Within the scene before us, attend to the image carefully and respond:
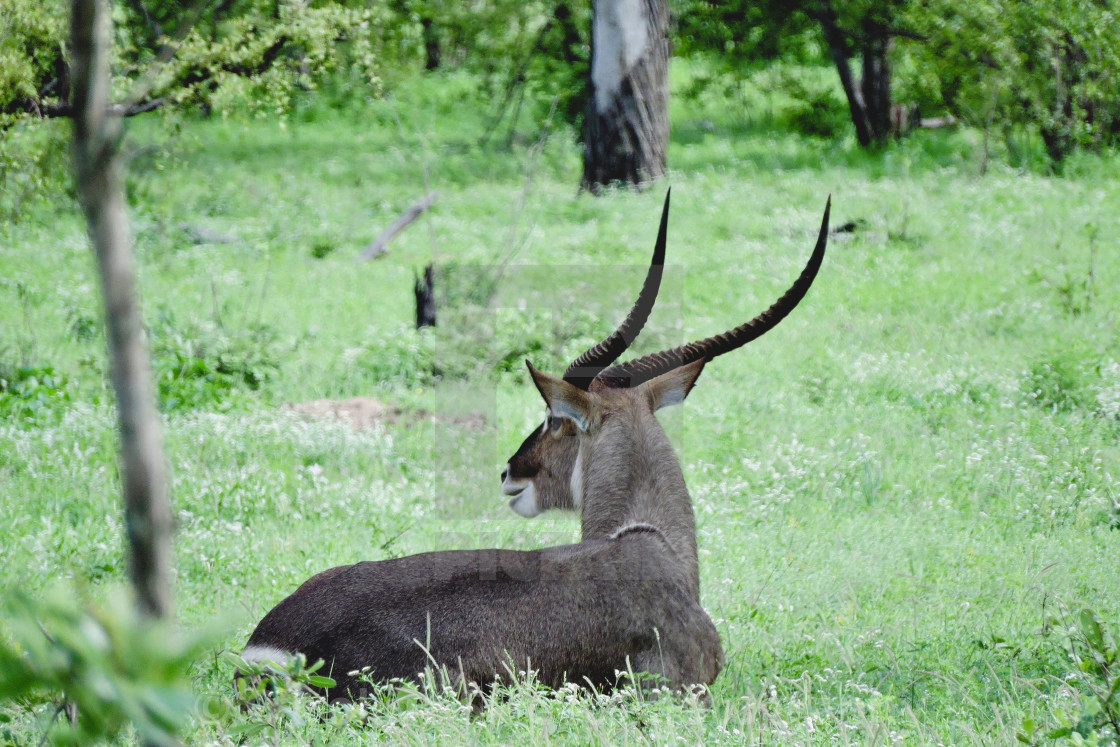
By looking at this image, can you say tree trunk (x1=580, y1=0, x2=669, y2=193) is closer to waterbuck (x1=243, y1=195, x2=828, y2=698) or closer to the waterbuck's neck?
the waterbuck's neck

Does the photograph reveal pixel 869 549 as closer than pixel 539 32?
Yes

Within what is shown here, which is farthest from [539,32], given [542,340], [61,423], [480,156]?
[61,423]

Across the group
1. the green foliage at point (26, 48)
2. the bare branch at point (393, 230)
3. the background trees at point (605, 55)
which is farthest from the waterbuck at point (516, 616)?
the bare branch at point (393, 230)

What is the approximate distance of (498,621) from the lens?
11.2 ft

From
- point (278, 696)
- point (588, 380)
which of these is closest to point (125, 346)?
point (278, 696)

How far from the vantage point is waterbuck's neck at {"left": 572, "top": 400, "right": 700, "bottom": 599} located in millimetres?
3932

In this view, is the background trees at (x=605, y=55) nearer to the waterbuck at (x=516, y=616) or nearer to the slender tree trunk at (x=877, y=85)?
the slender tree trunk at (x=877, y=85)

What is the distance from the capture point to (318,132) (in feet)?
62.3

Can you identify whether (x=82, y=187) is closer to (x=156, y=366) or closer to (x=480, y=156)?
Result: (x=156, y=366)

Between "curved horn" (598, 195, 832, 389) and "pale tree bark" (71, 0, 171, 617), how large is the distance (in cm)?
302

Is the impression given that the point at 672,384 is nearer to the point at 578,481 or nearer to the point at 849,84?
the point at 578,481

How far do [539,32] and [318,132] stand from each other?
4.21 metres

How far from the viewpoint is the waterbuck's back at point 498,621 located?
3.32m

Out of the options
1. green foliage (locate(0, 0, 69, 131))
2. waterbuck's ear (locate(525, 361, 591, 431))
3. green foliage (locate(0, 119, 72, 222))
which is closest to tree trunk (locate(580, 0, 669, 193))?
green foliage (locate(0, 119, 72, 222))
